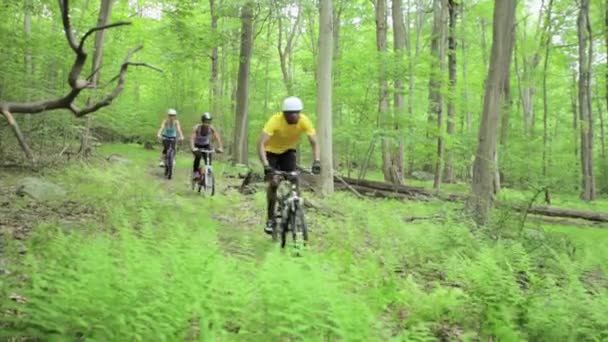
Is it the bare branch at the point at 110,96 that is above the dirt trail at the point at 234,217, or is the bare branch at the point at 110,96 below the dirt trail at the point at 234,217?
above

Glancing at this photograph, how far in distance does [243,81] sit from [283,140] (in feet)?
49.3

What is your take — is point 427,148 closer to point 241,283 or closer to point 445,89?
point 445,89

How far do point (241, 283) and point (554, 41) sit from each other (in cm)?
3540

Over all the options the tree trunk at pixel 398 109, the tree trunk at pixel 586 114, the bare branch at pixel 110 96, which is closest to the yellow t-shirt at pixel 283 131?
the bare branch at pixel 110 96

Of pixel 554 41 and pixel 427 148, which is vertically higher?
pixel 554 41

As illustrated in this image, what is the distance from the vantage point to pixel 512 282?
4848 mm

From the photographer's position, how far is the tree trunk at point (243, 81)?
2166 cm

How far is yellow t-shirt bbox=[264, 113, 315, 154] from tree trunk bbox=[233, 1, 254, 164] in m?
14.1

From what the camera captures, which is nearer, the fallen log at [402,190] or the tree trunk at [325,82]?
the tree trunk at [325,82]

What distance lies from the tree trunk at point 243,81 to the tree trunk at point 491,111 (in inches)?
500

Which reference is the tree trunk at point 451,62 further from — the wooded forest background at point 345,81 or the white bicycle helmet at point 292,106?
the white bicycle helmet at point 292,106

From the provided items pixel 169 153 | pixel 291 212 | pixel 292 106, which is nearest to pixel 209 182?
pixel 169 153

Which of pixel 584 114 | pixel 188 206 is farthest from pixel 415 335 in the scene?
pixel 584 114

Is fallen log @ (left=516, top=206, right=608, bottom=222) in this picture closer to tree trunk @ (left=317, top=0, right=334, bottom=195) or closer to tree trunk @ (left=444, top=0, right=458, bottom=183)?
tree trunk @ (left=444, top=0, right=458, bottom=183)
